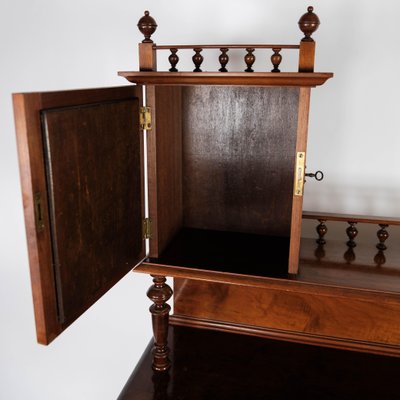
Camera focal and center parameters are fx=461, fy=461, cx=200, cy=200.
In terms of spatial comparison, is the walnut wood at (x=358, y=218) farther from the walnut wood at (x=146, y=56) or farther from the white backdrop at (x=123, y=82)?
the walnut wood at (x=146, y=56)

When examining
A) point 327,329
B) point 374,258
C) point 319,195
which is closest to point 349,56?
point 319,195

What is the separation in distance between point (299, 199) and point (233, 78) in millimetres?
310

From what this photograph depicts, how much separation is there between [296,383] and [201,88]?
2.94 feet

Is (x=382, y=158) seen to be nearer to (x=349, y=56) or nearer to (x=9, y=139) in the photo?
(x=349, y=56)

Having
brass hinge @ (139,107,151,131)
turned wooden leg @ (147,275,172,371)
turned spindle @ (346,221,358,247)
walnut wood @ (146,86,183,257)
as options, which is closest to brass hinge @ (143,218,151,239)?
walnut wood @ (146,86,183,257)

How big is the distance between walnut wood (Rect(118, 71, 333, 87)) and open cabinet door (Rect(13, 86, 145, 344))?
0.15 ft

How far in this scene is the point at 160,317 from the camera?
1.28 metres

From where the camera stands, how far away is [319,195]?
5.08 ft

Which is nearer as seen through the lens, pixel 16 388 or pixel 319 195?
pixel 319 195

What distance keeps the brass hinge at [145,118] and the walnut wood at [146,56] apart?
9 centimetres

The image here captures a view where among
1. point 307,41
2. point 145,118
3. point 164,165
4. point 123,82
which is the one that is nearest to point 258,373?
point 164,165

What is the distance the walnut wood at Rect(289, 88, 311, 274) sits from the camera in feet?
3.26

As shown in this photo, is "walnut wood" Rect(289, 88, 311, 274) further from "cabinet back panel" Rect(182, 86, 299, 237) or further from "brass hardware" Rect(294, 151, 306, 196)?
"cabinet back panel" Rect(182, 86, 299, 237)

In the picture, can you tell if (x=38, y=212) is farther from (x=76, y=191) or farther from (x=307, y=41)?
(x=307, y=41)
